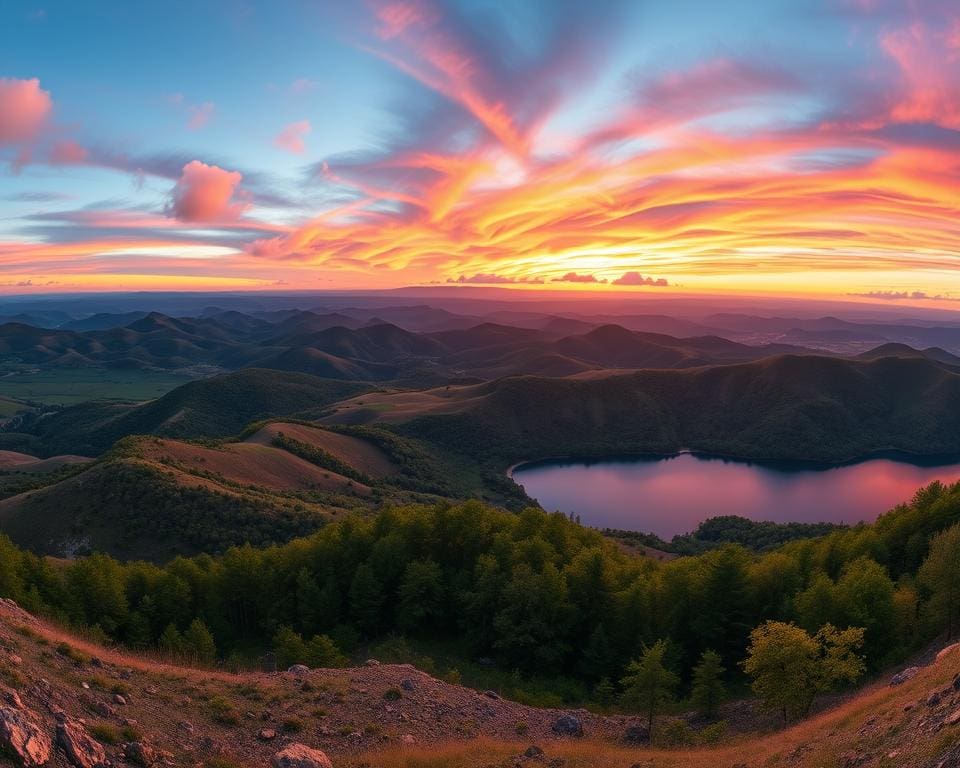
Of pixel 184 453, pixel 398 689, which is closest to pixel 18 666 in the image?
pixel 398 689

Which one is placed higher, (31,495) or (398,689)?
(398,689)

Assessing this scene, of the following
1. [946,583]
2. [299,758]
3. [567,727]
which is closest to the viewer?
[299,758]

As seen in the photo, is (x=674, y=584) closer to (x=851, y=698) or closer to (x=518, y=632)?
(x=518, y=632)

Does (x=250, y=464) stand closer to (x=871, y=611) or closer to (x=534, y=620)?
(x=534, y=620)

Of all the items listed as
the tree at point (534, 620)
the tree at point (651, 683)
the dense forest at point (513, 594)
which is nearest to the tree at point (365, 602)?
the dense forest at point (513, 594)

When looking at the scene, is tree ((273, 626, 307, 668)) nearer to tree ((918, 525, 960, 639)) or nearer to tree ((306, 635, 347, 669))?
tree ((306, 635, 347, 669))

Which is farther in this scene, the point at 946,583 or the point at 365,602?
the point at 365,602

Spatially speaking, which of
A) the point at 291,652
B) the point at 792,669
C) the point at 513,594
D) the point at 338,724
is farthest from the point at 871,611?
the point at 291,652
